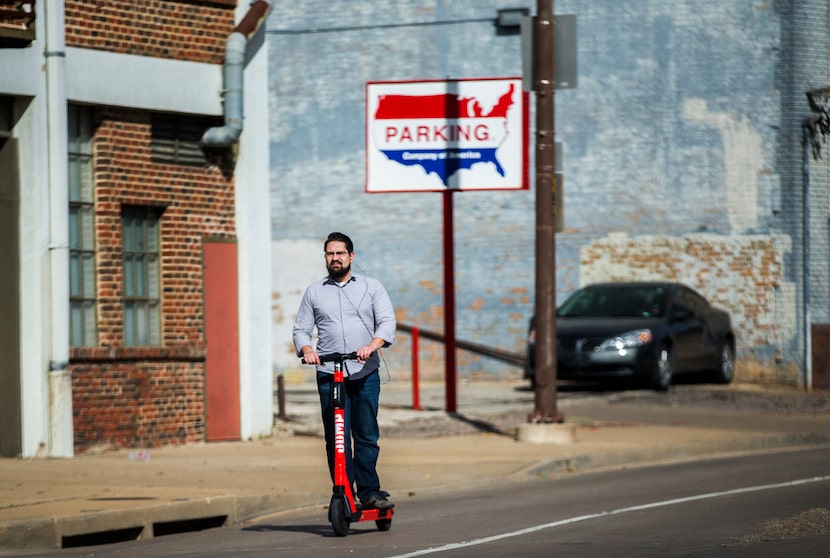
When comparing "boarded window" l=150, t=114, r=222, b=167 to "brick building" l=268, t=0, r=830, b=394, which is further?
"brick building" l=268, t=0, r=830, b=394

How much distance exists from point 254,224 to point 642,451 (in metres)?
5.00

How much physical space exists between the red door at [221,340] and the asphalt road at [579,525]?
14.4 feet

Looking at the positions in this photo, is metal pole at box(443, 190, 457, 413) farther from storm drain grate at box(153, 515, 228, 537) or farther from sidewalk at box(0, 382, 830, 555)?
storm drain grate at box(153, 515, 228, 537)

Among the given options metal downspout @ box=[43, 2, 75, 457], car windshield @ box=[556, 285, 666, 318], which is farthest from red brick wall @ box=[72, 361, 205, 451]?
car windshield @ box=[556, 285, 666, 318]

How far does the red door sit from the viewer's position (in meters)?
17.5

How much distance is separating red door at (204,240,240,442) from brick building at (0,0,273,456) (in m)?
0.02

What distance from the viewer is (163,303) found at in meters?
17.2

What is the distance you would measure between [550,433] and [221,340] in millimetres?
3717

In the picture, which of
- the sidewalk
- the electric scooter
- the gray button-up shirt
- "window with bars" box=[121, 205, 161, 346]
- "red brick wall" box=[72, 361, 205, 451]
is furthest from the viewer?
"window with bars" box=[121, 205, 161, 346]

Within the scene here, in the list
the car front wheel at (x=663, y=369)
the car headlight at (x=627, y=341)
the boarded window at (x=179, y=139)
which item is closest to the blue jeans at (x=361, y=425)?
the boarded window at (x=179, y=139)

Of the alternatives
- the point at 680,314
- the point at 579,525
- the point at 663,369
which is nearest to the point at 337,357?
the point at 579,525

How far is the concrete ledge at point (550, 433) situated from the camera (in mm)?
17219

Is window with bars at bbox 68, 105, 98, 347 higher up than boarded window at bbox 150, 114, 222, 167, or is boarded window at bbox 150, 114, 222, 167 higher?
boarded window at bbox 150, 114, 222, 167

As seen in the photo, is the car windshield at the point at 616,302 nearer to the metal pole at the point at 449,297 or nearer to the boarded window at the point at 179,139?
the metal pole at the point at 449,297
